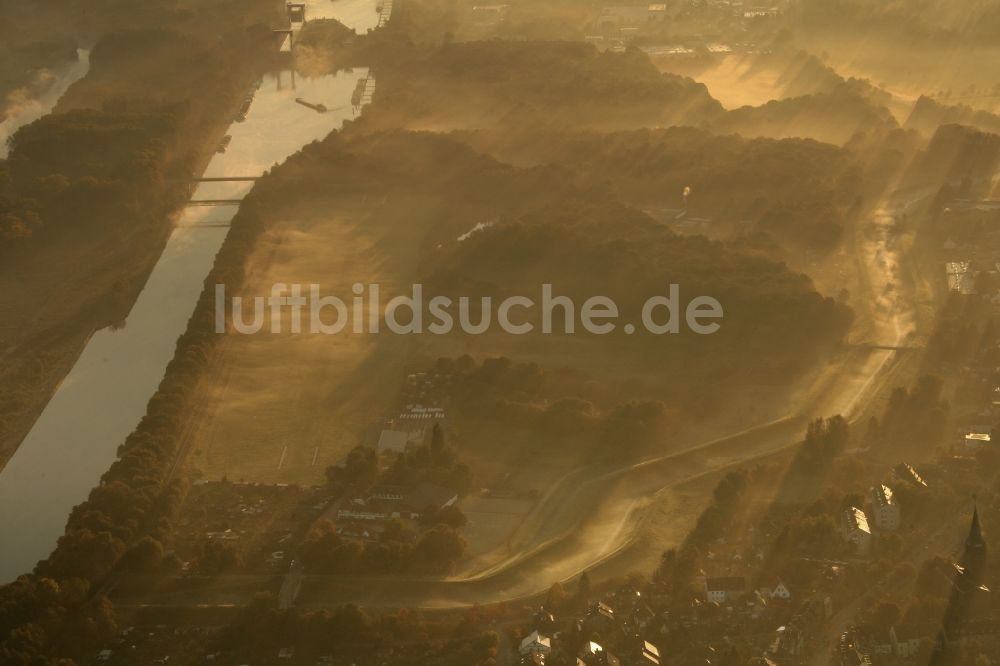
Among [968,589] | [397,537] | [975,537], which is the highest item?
[975,537]

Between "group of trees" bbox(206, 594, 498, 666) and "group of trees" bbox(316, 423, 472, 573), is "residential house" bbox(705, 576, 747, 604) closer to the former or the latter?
"group of trees" bbox(206, 594, 498, 666)

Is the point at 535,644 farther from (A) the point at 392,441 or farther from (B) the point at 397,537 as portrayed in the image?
(A) the point at 392,441

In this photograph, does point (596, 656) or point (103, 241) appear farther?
point (103, 241)

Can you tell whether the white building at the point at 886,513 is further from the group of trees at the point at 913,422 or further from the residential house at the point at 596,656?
the residential house at the point at 596,656

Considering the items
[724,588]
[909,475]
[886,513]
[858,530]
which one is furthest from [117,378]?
[909,475]

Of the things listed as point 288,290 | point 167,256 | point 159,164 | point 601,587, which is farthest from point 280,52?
point 601,587
